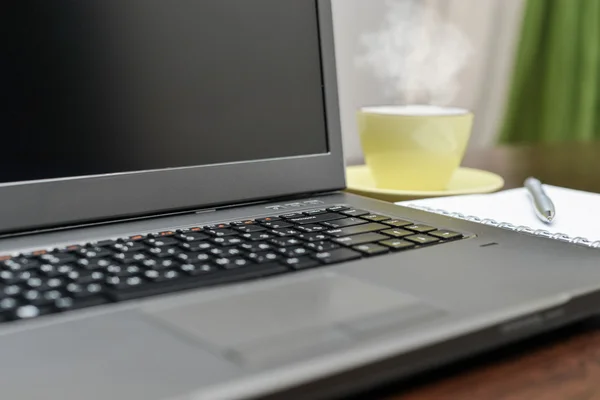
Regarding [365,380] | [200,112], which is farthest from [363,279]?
[200,112]

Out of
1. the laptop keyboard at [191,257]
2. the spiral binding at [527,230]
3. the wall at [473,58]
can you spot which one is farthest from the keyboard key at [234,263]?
the wall at [473,58]

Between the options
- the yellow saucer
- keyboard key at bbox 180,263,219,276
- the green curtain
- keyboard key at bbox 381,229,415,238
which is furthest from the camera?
the green curtain

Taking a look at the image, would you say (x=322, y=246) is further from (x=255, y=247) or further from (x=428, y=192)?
(x=428, y=192)

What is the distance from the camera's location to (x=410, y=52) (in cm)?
146

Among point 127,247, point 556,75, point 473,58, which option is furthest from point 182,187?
point 556,75

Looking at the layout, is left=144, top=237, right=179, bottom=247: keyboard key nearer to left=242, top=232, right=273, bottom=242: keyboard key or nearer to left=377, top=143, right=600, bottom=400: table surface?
left=242, top=232, right=273, bottom=242: keyboard key

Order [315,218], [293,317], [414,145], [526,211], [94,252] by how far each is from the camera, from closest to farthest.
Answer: [293,317], [94,252], [315,218], [526,211], [414,145]

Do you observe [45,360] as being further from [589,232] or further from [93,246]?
[589,232]

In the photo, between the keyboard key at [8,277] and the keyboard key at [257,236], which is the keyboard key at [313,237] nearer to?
the keyboard key at [257,236]

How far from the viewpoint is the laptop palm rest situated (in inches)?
11.8

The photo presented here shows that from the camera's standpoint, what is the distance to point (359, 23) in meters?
1.37

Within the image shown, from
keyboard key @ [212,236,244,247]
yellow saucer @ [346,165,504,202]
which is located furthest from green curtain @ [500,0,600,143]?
keyboard key @ [212,236,244,247]

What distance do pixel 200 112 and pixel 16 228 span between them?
0.59ft

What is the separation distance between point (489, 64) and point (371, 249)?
4.42ft
